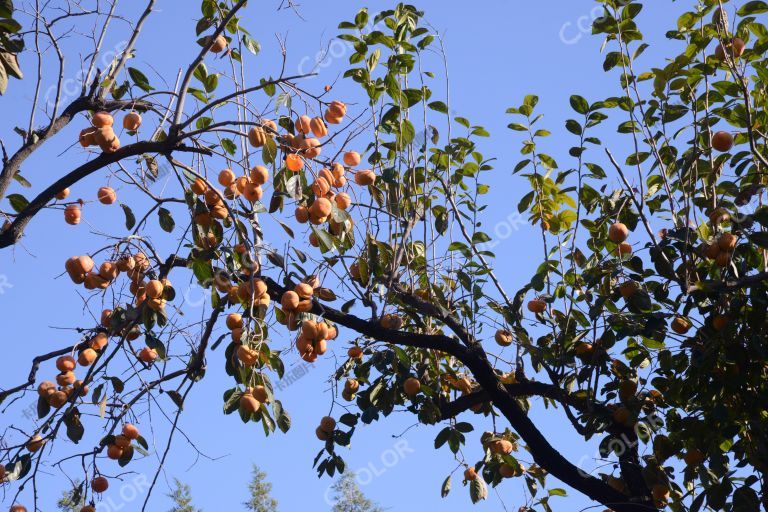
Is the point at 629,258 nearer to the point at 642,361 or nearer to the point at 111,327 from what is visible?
the point at 642,361

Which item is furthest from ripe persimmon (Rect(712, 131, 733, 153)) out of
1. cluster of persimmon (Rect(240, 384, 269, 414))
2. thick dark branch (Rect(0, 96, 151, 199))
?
thick dark branch (Rect(0, 96, 151, 199))

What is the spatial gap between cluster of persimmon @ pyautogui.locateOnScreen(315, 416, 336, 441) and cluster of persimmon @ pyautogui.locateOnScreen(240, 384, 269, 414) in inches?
31.8

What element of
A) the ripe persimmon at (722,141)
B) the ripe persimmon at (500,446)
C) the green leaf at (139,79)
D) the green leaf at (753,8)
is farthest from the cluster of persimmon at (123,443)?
the green leaf at (753,8)

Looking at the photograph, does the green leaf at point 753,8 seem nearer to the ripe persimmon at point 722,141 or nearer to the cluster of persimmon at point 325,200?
the ripe persimmon at point 722,141

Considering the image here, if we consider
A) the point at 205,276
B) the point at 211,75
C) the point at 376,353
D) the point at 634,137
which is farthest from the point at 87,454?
the point at 634,137

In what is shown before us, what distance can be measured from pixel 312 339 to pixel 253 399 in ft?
0.64

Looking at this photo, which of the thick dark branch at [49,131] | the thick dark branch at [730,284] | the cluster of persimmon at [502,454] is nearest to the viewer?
the thick dark branch at [49,131]

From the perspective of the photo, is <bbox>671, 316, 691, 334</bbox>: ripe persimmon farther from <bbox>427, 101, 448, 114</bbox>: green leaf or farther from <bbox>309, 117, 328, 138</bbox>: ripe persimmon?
<bbox>309, 117, 328, 138</bbox>: ripe persimmon

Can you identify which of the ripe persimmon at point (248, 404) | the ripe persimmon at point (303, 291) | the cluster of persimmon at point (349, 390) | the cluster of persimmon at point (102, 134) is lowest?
the ripe persimmon at point (248, 404)

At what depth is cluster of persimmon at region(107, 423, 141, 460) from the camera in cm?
253

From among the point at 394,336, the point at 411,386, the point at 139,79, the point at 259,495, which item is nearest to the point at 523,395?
the point at 411,386

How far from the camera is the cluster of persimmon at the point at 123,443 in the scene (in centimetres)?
253

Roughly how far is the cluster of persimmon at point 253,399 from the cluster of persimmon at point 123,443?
0.50 metres

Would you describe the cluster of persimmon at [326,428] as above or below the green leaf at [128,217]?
below
